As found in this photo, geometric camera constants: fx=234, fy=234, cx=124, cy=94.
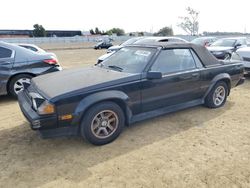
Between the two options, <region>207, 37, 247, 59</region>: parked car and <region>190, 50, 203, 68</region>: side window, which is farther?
<region>207, 37, 247, 59</region>: parked car

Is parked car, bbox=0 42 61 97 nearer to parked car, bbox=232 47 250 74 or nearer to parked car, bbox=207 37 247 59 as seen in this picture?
parked car, bbox=232 47 250 74

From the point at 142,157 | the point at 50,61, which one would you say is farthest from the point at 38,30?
the point at 142,157

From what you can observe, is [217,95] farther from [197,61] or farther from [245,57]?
[245,57]

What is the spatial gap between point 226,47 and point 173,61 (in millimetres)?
7888

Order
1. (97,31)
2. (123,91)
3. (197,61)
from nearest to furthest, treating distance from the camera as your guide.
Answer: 1. (123,91)
2. (197,61)
3. (97,31)

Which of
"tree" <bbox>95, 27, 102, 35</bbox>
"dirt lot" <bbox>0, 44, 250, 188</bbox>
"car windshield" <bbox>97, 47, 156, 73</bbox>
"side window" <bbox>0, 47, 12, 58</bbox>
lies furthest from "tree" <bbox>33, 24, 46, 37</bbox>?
"car windshield" <bbox>97, 47, 156, 73</bbox>

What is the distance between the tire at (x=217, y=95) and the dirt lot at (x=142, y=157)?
0.54 metres

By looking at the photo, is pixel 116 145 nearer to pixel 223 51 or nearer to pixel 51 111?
pixel 51 111

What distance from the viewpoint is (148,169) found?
9.74ft

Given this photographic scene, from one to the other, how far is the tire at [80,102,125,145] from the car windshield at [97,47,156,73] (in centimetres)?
81

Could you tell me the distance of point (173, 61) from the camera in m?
4.33

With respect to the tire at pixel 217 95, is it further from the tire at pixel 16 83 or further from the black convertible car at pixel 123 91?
the tire at pixel 16 83

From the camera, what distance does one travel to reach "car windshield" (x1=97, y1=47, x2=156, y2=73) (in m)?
4.02

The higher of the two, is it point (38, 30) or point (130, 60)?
point (38, 30)
